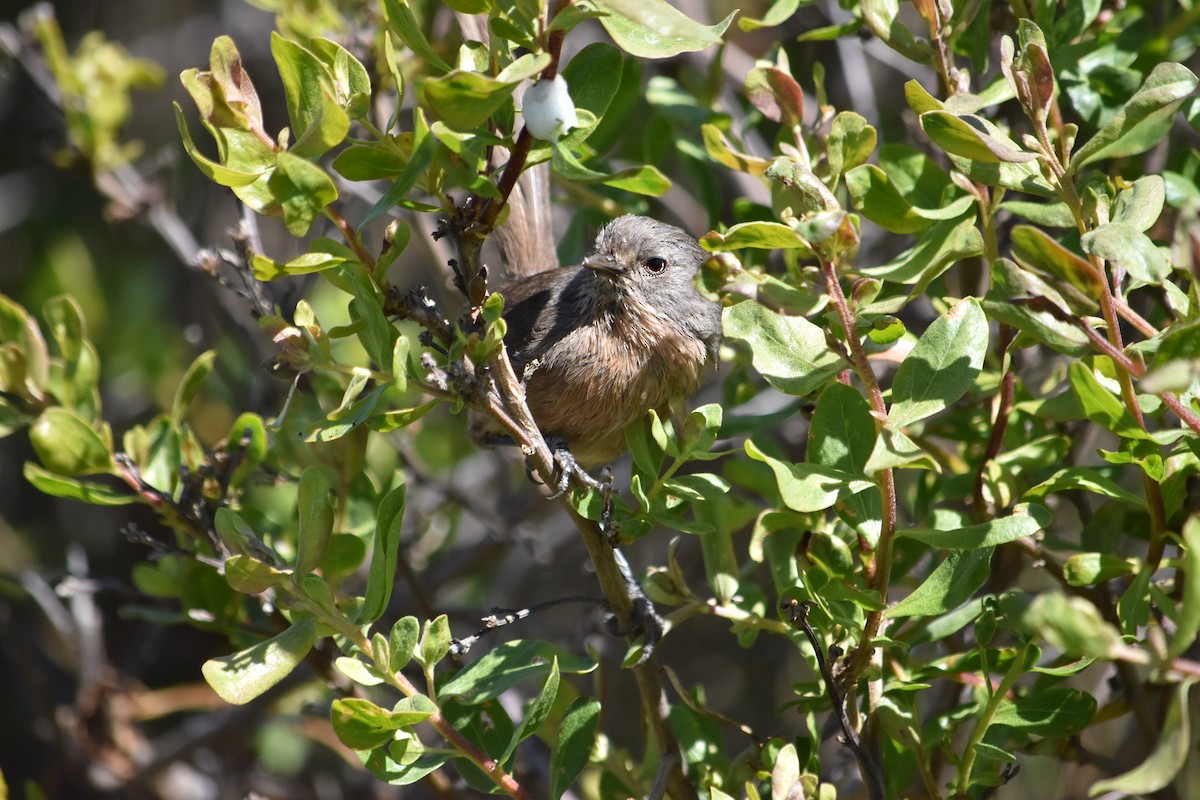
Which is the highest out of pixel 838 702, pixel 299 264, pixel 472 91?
pixel 472 91

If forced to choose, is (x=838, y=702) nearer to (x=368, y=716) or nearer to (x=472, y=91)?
(x=368, y=716)

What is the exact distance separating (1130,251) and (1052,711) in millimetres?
935

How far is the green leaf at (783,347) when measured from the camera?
1799 mm

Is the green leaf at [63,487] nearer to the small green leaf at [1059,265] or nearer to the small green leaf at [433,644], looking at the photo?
the small green leaf at [433,644]

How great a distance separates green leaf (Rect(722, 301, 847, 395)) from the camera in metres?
1.80

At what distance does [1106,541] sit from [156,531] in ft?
14.8

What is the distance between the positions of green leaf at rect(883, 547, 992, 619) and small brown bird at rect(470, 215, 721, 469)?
1331mm

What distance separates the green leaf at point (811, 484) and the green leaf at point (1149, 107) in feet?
2.05

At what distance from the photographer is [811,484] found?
5.96ft

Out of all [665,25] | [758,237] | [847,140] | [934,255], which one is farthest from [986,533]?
[665,25]

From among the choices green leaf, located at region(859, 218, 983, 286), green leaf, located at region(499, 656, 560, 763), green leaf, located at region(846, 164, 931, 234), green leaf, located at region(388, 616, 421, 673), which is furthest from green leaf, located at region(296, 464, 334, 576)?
green leaf, located at region(846, 164, 931, 234)

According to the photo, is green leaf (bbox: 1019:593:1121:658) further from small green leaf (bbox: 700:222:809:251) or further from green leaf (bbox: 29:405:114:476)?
green leaf (bbox: 29:405:114:476)

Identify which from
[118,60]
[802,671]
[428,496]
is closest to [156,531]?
[428,496]

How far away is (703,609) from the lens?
231 centimetres
